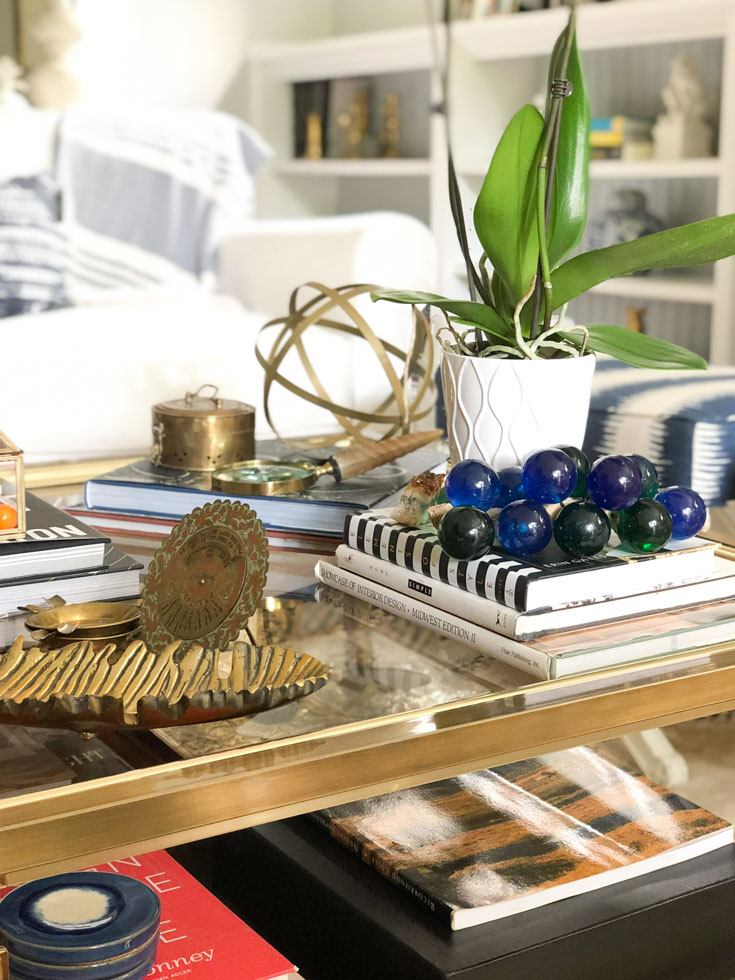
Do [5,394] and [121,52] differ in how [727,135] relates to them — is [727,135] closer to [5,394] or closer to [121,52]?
[5,394]

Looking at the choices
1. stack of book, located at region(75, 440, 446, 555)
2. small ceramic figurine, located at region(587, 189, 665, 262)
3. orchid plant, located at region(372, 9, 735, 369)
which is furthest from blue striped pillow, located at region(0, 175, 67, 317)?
orchid plant, located at region(372, 9, 735, 369)

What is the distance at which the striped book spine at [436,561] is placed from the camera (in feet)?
2.49

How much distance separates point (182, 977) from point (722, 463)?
3.25 feet

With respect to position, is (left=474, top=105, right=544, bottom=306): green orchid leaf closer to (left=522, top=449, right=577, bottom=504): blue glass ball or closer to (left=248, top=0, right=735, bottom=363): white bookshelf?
(left=522, top=449, right=577, bottom=504): blue glass ball

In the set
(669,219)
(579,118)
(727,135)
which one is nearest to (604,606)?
(579,118)

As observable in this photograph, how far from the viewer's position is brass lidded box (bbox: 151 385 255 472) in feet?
3.62

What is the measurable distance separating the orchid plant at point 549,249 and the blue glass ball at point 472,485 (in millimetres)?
107

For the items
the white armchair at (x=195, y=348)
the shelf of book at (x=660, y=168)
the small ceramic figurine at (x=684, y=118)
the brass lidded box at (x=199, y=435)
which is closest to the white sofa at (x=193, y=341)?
the white armchair at (x=195, y=348)

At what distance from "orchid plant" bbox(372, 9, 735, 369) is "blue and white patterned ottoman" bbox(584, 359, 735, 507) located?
0.58m

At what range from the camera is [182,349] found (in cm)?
209

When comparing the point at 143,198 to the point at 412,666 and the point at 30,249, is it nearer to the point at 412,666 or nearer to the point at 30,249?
the point at 30,249

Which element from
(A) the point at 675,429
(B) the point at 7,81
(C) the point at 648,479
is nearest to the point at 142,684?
(C) the point at 648,479

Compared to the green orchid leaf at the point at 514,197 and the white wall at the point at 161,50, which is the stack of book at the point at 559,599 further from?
the white wall at the point at 161,50

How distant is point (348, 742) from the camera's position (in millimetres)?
660
